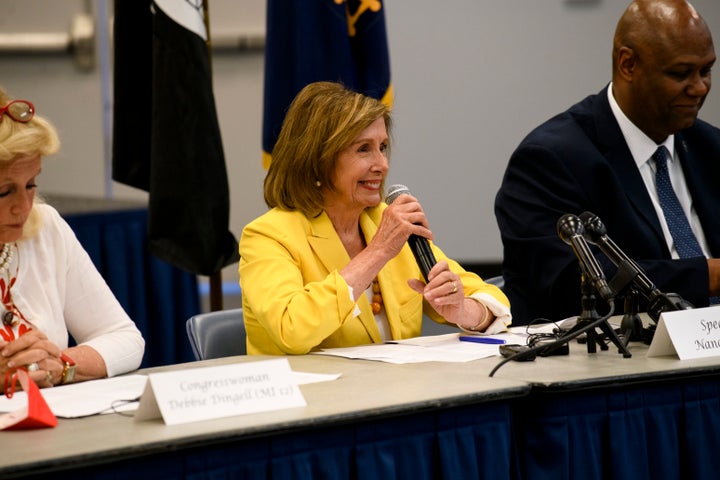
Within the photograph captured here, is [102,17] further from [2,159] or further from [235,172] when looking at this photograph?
[2,159]

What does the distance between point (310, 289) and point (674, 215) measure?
1.30 metres

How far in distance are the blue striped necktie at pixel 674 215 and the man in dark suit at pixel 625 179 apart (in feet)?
0.04

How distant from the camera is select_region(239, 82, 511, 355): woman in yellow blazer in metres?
2.63

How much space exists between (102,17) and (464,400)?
19.3 feet

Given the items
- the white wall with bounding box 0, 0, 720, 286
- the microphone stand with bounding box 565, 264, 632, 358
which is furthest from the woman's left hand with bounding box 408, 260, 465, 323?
the white wall with bounding box 0, 0, 720, 286

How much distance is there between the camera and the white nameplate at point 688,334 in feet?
7.89

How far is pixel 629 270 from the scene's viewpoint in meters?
2.53

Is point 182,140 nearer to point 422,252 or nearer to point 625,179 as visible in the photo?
point 422,252

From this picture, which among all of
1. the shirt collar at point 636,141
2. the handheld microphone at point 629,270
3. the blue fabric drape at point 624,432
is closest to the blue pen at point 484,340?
the handheld microphone at point 629,270

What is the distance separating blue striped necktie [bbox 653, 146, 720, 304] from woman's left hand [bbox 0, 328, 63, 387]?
188cm

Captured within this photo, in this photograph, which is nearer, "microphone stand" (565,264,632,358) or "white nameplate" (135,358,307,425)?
"white nameplate" (135,358,307,425)

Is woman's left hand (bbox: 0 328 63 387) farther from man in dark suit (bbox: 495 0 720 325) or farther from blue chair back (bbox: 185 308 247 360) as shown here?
man in dark suit (bbox: 495 0 720 325)

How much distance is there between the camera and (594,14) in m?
6.13

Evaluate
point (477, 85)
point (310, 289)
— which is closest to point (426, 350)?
point (310, 289)
